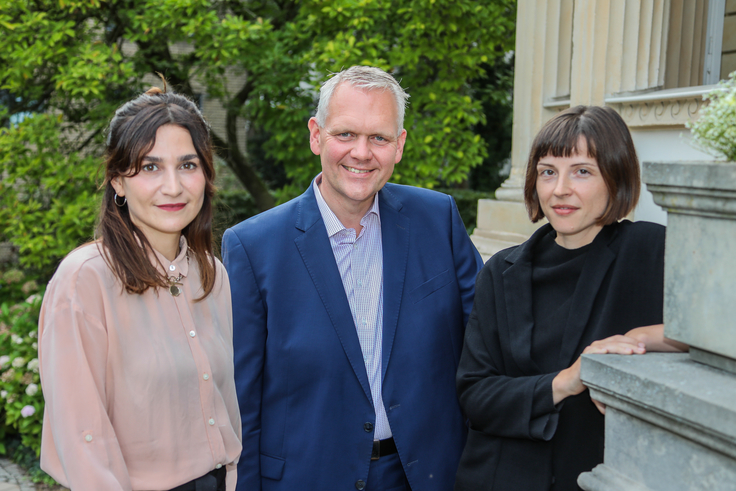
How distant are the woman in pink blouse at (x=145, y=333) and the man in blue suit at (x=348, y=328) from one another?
19cm

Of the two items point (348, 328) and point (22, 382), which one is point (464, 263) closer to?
point (348, 328)

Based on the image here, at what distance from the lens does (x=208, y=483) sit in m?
2.00

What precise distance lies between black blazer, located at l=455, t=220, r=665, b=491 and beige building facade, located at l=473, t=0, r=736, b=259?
206 centimetres

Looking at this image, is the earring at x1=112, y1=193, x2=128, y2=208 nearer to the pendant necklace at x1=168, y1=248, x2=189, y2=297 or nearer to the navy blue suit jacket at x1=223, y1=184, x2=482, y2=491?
the pendant necklace at x1=168, y1=248, x2=189, y2=297

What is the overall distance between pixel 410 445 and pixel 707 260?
4.55 feet

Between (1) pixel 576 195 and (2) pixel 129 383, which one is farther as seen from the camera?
(1) pixel 576 195

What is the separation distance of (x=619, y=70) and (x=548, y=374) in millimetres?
3306

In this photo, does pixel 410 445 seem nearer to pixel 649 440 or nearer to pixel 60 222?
pixel 649 440

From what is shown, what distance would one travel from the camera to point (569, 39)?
5.38 m

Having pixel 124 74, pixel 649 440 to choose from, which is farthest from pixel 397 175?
pixel 649 440

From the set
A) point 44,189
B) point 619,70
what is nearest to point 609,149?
point 619,70

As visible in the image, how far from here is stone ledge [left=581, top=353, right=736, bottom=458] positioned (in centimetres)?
117

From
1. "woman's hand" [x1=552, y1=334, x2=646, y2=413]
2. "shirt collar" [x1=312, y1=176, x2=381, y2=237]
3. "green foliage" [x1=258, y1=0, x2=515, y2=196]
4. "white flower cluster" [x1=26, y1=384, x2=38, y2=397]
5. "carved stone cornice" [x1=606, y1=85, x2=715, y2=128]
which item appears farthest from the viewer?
"green foliage" [x1=258, y1=0, x2=515, y2=196]

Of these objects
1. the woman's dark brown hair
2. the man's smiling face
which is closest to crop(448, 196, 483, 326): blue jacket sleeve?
the man's smiling face
